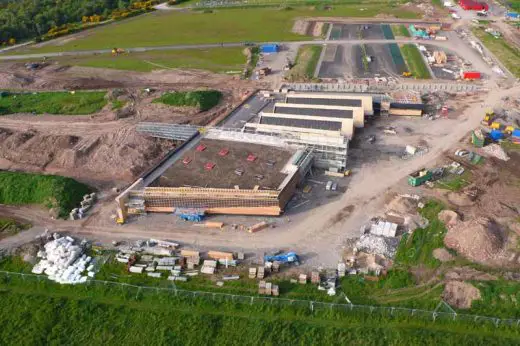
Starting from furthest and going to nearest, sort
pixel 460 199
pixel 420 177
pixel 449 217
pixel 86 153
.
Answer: pixel 86 153, pixel 420 177, pixel 460 199, pixel 449 217

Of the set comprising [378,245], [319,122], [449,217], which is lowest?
[378,245]

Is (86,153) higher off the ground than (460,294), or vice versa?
(86,153)

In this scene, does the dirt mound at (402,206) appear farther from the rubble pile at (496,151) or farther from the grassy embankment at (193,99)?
the grassy embankment at (193,99)

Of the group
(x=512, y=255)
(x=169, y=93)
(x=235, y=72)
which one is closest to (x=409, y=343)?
(x=512, y=255)

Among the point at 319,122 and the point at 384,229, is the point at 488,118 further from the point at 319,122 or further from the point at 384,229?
the point at 384,229

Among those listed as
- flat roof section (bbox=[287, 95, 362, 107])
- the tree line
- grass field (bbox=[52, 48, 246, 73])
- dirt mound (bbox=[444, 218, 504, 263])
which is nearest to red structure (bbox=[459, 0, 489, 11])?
grass field (bbox=[52, 48, 246, 73])

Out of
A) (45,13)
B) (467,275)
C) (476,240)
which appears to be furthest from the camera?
(45,13)

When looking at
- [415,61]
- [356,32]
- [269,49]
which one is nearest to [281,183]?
[415,61]

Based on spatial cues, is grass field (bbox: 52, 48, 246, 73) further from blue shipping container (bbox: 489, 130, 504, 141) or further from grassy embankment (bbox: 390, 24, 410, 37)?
blue shipping container (bbox: 489, 130, 504, 141)
